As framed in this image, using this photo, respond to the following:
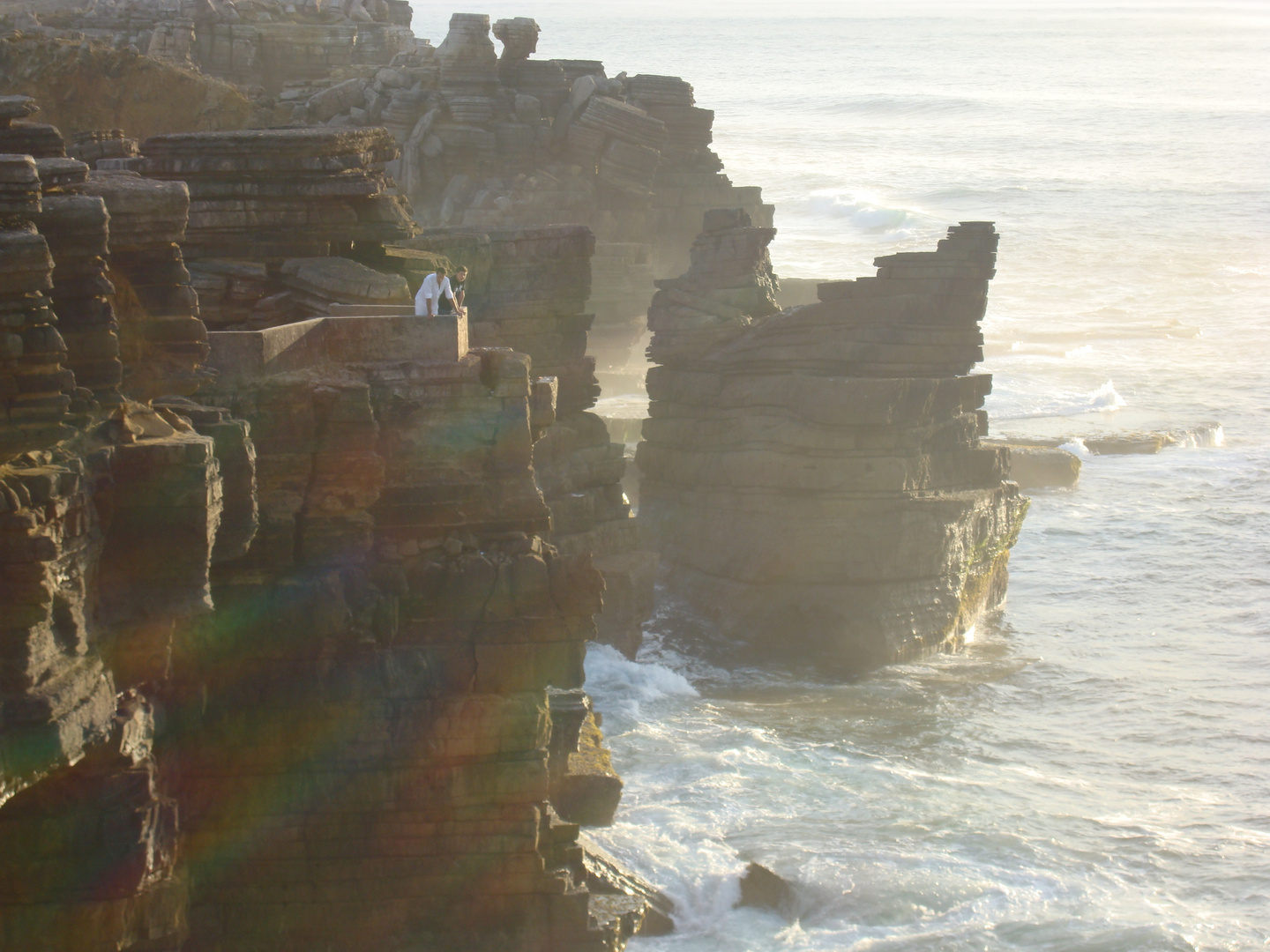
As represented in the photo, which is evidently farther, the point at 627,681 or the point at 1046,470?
the point at 1046,470

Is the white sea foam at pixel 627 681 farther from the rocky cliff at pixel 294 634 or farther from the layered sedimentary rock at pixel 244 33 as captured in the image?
the layered sedimentary rock at pixel 244 33

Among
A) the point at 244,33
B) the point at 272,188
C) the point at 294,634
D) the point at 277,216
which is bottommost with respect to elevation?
the point at 294,634

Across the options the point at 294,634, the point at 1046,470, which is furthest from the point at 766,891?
the point at 1046,470

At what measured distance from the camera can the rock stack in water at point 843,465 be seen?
20.3 meters

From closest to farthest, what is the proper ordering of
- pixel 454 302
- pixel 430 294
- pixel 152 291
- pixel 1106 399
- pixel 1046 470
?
pixel 152 291
pixel 430 294
pixel 454 302
pixel 1046 470
pixel 1106 399

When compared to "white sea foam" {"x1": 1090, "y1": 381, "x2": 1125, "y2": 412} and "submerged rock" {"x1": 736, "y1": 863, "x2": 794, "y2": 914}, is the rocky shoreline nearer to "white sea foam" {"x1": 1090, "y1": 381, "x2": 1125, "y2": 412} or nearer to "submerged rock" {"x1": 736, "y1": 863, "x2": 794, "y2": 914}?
"submerged rock" {"x1": 736, "y1": 863, "x2": 794, "y2": 914}

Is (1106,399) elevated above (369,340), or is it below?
below

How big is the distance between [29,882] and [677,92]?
1510 inches

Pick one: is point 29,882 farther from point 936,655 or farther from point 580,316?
point 936,655

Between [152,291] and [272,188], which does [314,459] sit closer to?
[152,291]

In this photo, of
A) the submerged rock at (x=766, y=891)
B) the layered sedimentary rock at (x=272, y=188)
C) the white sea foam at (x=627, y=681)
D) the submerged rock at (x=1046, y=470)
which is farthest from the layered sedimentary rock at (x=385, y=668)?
the submerged rock at (x=1046, y=470)

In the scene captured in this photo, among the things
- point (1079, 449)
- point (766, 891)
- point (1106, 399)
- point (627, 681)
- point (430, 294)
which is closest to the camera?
point (430, 294)

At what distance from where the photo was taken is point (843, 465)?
20234mm

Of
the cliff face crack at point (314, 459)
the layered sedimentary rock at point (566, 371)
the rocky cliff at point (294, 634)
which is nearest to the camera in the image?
the rocky cliff at point (294, 634)
